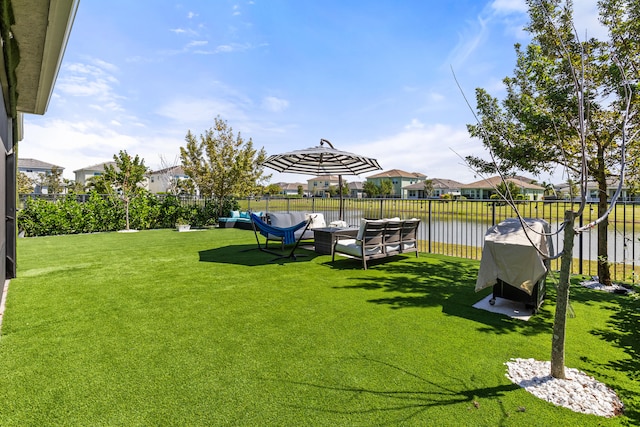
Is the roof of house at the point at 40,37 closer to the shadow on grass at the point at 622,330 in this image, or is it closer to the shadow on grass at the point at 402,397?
the shadow on grass at the point at 402,397

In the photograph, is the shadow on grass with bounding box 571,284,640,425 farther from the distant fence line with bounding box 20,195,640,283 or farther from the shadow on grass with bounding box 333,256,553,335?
the shadow on grass with bounding box 333,256,553,335

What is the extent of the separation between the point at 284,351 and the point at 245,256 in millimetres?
4746

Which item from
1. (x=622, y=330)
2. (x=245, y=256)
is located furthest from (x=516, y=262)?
(x=245, y=256)

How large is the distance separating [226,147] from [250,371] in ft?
49.3

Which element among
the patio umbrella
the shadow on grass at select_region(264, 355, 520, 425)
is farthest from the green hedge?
the shadow on grass at select_region(264, 355, 520, 425)

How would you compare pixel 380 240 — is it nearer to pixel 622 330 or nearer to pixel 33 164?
pixel 622 330

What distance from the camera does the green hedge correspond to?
34.2 ft

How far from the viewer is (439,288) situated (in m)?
4.78

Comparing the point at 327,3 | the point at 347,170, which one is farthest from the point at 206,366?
the point at 327,3

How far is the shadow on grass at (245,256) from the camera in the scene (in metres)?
6.64

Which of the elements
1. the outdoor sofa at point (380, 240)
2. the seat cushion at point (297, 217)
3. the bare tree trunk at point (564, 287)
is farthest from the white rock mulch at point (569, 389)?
the seat cushion at point (297, 217)

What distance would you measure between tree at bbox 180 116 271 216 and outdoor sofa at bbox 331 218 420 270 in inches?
393

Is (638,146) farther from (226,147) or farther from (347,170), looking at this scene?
(226,147)

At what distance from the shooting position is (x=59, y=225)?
10828mm
